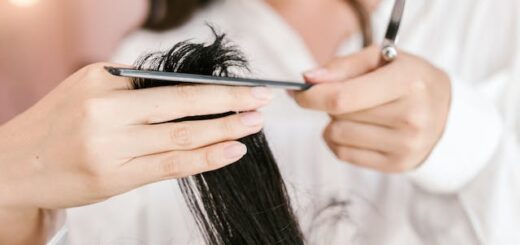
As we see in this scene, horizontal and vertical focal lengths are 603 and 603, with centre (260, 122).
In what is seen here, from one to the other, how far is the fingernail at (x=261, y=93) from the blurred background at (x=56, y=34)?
1.29ft

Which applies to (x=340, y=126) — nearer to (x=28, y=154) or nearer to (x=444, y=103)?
(x=444, y=103)

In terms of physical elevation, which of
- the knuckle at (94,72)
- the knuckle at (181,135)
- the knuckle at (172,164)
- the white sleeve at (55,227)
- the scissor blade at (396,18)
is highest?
the scissor blade at (396,18)

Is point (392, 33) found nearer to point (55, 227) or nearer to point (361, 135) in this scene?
point (361, 135)

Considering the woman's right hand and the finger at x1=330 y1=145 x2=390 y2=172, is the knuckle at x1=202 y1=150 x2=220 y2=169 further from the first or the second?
the finger at x1=330 y1=145 x2=390 y2=172

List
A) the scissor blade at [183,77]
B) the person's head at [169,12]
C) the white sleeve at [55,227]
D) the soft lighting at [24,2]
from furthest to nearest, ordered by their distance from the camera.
Result: the soft lighting at [24,2]
the person's head at [169,12]
the white sleeve at [55,227]
the scissor blade at [183,77]

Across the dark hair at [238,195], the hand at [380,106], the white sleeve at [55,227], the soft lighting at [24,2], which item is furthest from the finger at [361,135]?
the soft lighting at [24,2]

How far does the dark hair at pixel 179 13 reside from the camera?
0.70 metres

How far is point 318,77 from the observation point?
524 mm

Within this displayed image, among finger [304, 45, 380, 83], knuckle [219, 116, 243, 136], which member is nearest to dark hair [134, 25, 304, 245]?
knuckle [219, 116, 243, 136]

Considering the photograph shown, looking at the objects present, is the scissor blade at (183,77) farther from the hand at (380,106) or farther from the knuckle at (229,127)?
the hand at (380,106)

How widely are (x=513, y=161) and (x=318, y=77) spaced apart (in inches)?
9.8

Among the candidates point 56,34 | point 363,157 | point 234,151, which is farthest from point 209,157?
point 56,34

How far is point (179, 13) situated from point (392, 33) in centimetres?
28

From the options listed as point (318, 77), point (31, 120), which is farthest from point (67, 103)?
point (318, 77)
